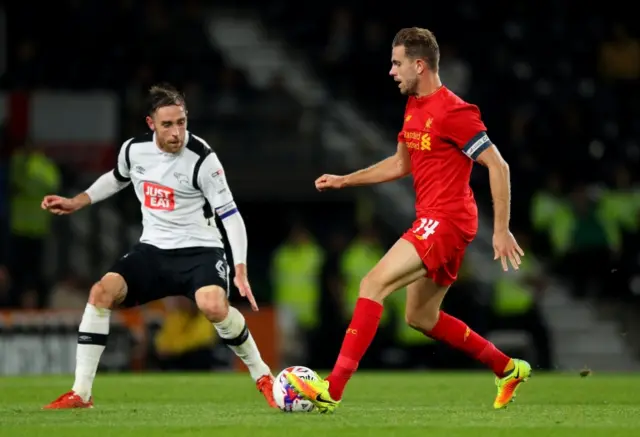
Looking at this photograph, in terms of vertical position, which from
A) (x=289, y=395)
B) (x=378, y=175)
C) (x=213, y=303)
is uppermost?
(x=378, y=175)

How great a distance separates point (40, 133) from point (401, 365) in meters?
6.29

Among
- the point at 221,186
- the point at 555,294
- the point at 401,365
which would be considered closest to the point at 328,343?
the point at 401,365

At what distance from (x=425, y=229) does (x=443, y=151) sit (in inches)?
19.8

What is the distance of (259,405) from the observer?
33.6ft

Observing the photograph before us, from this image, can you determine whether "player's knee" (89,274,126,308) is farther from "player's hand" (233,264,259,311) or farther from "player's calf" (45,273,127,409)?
"player's hand" (233,264,259,311)

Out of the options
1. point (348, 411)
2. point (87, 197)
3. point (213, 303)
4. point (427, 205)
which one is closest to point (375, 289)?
point (427, 205)

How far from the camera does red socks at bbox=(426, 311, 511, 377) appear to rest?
978 centimetres

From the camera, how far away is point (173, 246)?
9.98m

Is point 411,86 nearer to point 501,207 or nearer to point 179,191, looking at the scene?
point 501,207

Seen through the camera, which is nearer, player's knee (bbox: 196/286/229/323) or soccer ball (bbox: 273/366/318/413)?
soccer ball (bbox: 273/366/318/413)

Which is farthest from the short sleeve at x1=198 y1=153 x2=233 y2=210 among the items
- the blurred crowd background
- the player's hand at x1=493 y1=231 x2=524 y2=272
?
the blurred crowd background

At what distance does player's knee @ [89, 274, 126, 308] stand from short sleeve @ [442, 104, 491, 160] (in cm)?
234

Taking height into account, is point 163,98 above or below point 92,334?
above

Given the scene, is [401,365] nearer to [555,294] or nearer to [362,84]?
[555,294]
